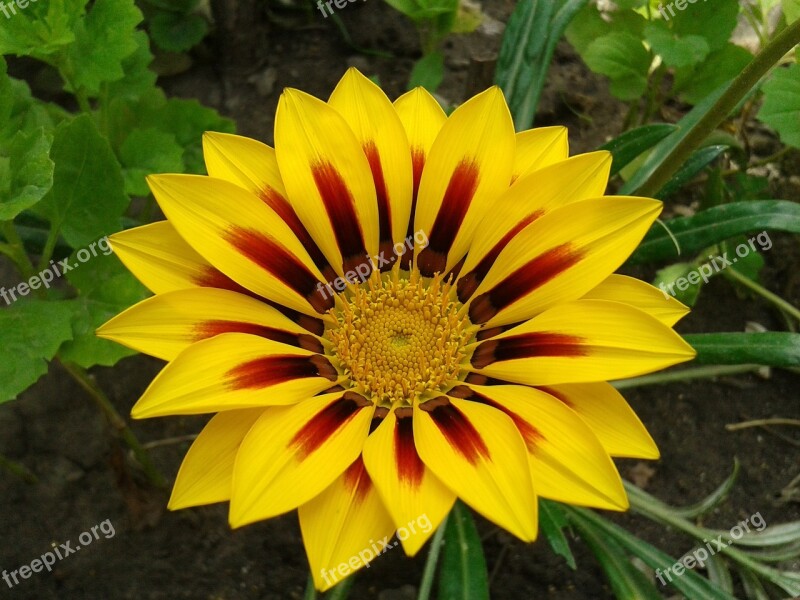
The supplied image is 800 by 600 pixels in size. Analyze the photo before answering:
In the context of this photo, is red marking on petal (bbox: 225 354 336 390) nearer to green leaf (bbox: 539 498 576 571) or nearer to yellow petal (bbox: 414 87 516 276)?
yellow petal (bbox: 414 87 516 276)

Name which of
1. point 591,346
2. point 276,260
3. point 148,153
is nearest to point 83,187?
point 148,153

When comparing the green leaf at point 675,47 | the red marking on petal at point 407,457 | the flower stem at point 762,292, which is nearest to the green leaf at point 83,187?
the red marking on petal at point 407,457

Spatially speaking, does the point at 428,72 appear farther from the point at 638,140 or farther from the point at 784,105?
the point at 784,105

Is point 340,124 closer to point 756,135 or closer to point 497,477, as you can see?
point 497,477

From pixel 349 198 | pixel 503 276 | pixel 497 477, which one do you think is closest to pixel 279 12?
pixel 349 198

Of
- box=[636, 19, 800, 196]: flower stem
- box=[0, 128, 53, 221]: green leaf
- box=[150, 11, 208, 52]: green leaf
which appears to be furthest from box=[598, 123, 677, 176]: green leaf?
box=[150, 11, 208, 52]: green leaf
